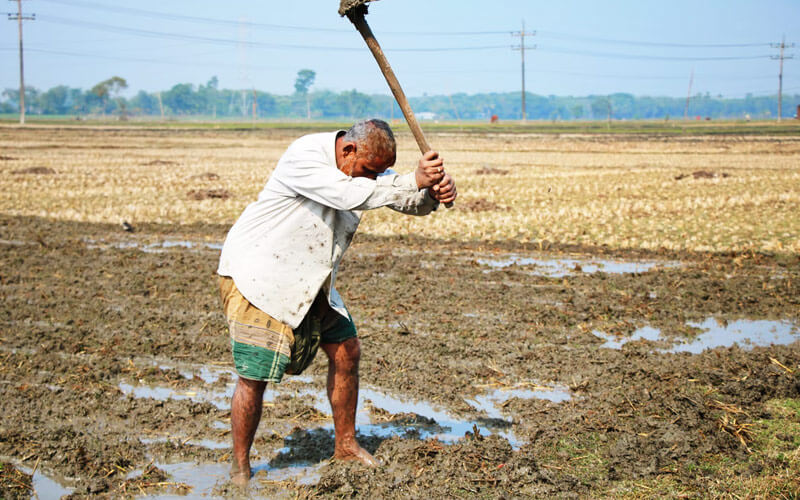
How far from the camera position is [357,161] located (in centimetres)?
368

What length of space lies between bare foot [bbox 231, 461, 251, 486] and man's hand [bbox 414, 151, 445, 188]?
1.78 meters

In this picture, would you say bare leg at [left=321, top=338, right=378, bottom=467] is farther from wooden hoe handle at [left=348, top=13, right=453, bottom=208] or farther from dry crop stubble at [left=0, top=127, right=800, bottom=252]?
dry crop stubble at [left=0, top=127, right=800, bottom=252]

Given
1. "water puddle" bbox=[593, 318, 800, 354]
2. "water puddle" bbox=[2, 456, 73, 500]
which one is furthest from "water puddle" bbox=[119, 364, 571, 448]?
"water puddle" bbox=[593, 318, 800, 354]

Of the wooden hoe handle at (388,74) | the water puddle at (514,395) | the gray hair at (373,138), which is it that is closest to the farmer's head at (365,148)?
the gray hair at (373,138)

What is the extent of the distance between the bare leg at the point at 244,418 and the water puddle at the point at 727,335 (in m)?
3.55

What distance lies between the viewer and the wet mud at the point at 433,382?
3.99m

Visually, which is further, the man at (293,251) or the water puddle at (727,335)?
the water puddle at (727,335)

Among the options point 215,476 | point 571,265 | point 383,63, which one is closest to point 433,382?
point 215,476

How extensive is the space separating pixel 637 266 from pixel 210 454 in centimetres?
707

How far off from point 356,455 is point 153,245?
8295 mm

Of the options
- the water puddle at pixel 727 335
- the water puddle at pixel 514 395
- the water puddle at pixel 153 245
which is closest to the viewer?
the water puddle at pixel 514 395

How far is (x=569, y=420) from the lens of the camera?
4.63 meters

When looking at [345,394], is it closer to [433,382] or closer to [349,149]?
[349,149]

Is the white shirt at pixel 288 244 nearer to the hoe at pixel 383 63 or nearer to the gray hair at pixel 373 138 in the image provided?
the gray hair at pixel 373 138
